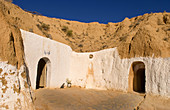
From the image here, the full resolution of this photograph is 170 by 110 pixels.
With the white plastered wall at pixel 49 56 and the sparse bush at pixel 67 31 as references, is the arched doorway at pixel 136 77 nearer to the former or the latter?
the white plastered wall at pixel 49 56

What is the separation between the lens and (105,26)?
3106 centimetres

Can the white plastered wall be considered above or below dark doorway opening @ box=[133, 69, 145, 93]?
above

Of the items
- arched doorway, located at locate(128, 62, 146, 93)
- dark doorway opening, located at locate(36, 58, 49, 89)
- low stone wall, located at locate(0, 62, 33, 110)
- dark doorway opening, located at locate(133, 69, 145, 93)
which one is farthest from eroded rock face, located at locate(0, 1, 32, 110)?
dark doorway opening, located at locate(133, 69, 145, 93)

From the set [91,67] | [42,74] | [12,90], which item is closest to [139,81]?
[91,67]

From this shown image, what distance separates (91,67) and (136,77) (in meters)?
4.63

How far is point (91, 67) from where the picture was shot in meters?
14.0

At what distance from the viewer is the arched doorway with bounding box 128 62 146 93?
1080 centimetres

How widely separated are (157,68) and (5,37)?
8.96m

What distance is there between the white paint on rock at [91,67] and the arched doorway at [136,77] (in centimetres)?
45

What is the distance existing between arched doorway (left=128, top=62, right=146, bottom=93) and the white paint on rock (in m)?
0.45

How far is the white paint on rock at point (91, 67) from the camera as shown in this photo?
8.88 meters

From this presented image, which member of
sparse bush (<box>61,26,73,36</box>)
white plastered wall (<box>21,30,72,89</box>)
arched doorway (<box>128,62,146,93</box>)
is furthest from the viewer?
sparse bush (<box>61,26,73,36</box>)

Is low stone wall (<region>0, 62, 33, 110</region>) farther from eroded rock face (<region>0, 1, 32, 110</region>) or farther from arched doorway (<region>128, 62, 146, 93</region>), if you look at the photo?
arched doorway (<region>128, 62, 146, 93</region>)

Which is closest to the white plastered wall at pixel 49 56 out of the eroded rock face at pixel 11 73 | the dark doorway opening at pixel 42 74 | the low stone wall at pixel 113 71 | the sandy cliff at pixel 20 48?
the dark doorway opening at pixel 42 74
